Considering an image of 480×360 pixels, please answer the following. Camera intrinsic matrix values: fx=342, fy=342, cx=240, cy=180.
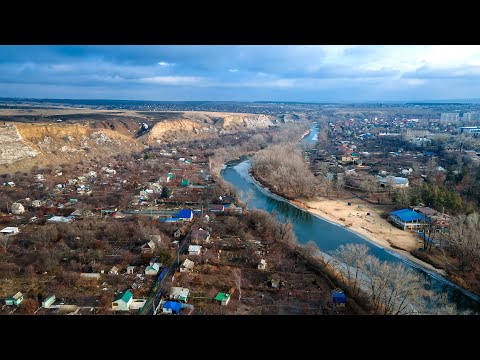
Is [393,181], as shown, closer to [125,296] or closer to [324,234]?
[324,234]

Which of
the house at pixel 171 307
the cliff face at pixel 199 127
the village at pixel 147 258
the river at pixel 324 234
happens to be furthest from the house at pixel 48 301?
the cliff face at pixel 199 127

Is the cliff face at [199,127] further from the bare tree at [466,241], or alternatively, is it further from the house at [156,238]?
the bare tree at [466,241]

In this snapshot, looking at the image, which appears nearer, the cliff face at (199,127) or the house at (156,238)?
the house at (156,238)

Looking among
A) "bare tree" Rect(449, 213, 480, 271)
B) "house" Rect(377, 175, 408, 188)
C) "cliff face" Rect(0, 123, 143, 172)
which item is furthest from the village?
"house" Rect(377, 175, 408, 188)
